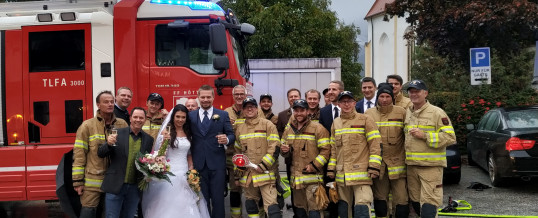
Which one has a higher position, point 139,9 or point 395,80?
point 139,9

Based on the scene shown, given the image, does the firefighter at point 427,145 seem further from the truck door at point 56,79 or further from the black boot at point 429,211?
the truck door at point 56,79

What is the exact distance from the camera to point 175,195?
6164 mm

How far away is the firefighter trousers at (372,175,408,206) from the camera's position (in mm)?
6414

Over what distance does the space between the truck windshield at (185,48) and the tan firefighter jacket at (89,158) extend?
1727 millimetres

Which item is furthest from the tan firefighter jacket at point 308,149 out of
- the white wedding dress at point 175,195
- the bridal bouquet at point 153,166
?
the bridal bouquet at point 153,166

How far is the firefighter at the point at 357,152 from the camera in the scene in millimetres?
6062

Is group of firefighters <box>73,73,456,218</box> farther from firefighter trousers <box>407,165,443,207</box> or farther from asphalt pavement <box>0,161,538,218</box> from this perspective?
asphalt pavement <box>0,161,538,218</box>

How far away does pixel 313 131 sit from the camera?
6.45 metres

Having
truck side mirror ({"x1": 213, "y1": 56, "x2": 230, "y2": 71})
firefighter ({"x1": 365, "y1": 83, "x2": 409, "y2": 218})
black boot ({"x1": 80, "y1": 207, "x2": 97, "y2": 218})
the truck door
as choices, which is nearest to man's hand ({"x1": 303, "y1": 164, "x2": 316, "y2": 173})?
firefighter ({"x1": 365, "y1": 83, "x2": 409, "y2": 218})

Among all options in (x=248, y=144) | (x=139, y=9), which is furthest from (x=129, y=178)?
(x=139, y=9)

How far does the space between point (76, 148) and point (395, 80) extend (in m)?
3.73

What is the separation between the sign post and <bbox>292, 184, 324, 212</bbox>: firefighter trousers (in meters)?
7.16

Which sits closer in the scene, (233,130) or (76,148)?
(76,148)

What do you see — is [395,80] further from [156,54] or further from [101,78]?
[101,78]
